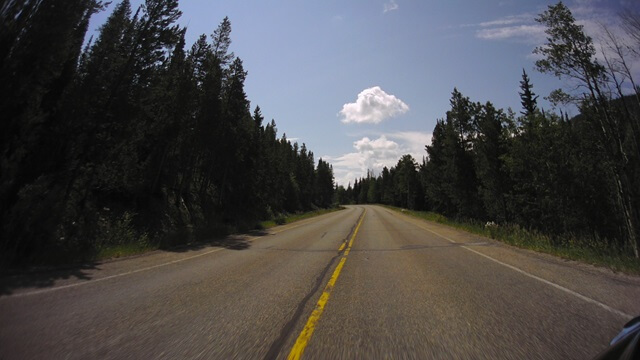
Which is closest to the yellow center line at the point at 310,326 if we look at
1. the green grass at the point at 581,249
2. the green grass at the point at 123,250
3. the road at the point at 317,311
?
the road at the point at 317,311

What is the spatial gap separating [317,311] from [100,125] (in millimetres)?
13113

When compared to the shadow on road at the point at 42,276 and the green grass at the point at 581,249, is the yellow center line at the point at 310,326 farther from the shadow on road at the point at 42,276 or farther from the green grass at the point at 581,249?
the green grass at the point at 581,249

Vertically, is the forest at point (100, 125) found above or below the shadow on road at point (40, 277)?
above

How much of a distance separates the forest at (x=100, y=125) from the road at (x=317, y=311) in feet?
10.5

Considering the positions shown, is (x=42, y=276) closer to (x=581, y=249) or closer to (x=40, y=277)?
(x=40, y=277)

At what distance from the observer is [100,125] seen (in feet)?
45.8

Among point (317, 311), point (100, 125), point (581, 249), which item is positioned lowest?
point (581, 249)

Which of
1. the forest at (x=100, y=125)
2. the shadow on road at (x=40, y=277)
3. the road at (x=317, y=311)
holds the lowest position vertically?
the road at (x=317, y=311)

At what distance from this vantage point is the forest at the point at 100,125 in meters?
9.55

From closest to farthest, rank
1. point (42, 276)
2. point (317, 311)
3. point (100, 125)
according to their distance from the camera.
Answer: point (317, 311) < point (42, 276) < point (100, 125)

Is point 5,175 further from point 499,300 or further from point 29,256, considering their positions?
point 499,300

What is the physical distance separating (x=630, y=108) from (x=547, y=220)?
1109 cm

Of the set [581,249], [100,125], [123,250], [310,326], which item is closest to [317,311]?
[310,326]

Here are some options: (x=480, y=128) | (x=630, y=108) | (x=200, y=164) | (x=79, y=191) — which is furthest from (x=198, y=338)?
(x=200, y=164)
